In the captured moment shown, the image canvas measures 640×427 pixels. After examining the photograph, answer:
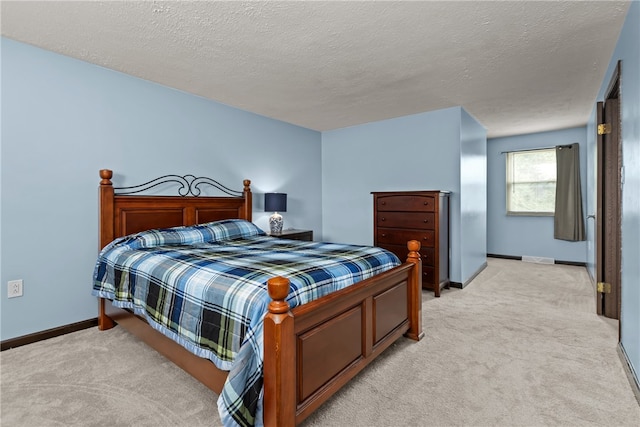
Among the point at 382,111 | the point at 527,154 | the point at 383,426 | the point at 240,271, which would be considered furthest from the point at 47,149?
the point at 527,154

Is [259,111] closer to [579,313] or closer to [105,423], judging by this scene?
[105,423]

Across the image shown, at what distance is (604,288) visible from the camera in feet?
10.0

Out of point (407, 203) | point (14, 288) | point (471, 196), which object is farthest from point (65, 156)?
point (471, 196)

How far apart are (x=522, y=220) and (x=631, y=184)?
4.26 meters

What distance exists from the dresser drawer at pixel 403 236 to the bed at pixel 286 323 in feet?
4.24

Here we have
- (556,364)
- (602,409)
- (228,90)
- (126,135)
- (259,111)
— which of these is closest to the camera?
(602,409)

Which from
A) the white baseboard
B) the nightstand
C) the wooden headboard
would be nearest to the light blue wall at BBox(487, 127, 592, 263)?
the white baseboard

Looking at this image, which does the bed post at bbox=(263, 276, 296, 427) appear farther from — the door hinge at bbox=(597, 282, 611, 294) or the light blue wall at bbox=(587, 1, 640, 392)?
the door hinge at bbox=(597, 282, 611, 294)

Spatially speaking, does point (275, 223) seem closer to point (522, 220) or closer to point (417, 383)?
point (417, 383)

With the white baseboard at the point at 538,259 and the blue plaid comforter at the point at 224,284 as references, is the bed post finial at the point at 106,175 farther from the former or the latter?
the white baseboard at the point at 538,259

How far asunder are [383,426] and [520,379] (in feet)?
3.28

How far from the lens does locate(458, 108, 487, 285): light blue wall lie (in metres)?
4.18

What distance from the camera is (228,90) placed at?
3.45 metres

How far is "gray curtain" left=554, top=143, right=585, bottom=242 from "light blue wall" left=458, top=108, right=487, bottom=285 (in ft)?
4.47
